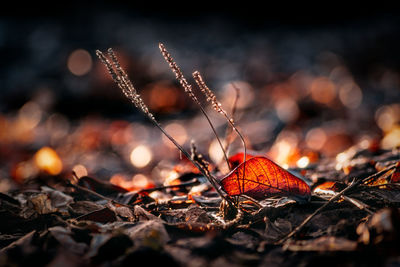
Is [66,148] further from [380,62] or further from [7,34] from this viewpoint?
[7,34]

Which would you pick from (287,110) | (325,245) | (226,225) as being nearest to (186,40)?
(287,110)

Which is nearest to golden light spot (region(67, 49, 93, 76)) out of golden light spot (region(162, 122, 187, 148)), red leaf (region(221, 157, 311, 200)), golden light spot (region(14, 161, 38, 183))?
golden light spot (region(162, 122, 187, 148))

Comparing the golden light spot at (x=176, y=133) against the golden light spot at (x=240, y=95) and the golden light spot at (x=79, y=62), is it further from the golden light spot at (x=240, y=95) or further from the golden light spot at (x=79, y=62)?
the golden light spot at (x=79, y=62)

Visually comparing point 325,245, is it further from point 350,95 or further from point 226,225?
point 350,95

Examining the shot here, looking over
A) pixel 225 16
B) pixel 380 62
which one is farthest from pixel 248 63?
pixel 225 16

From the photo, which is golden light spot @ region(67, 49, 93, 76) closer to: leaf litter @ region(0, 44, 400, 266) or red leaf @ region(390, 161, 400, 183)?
leaf litter @ region(0, 44, 400, 266)

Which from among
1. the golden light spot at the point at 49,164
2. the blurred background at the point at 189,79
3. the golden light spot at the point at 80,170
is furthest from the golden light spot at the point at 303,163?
the golden light spot at the point at 49,164
